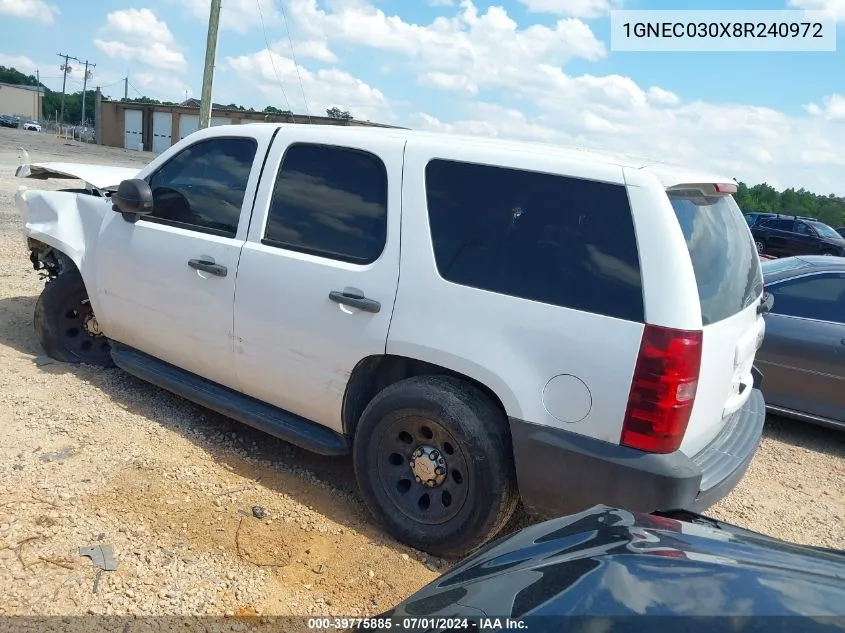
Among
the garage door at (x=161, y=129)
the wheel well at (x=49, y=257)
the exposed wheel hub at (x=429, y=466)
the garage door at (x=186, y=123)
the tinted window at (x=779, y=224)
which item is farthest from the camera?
the garage door at (x=161, y=129)

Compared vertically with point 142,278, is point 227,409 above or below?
below

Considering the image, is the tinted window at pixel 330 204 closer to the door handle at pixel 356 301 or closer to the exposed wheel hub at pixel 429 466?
the door handle at pixel 356 301

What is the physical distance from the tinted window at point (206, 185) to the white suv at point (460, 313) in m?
0.02

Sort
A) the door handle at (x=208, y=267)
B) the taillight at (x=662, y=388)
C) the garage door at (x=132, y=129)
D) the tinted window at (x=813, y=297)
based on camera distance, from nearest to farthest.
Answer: the taillight at (x=662, y=388)
the door handle at (x=208, y=267)
the tinted window at (x=813, y=297)
the garage door at (x=132, y=129)

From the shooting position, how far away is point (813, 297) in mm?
5551

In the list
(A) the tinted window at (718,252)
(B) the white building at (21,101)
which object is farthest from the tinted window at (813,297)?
(B) the white building at (21,101)

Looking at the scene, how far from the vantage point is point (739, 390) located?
335 cm

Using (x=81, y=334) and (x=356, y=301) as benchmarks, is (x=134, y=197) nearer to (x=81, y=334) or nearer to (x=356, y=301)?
(x=81, y=334)

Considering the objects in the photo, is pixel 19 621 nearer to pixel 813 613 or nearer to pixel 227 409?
pixel 227 409

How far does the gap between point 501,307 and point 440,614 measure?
1514 mm

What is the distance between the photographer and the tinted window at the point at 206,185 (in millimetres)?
3957

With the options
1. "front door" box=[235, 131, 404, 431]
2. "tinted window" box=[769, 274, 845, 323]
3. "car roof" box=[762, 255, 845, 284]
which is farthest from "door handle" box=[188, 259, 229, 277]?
"car roof" box=[762, 255, 845, 284]

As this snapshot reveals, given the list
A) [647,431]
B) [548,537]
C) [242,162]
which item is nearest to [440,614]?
[548,537]

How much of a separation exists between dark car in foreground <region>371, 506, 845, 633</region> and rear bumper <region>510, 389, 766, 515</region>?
0.61m
